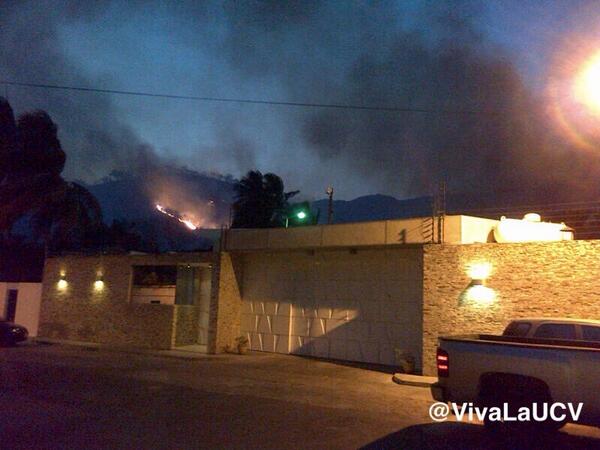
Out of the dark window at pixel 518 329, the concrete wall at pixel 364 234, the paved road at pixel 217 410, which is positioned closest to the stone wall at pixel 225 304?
the concrete wall at pixel 364 234

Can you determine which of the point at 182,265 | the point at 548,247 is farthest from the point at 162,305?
the point at 548,247

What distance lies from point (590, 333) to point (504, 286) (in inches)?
211

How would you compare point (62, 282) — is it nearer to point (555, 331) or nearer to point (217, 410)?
point (217, 410)

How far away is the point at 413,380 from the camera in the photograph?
49.6ft

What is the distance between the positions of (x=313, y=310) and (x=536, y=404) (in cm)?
1362

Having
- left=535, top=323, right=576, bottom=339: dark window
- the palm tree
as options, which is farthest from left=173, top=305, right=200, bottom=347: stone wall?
left=535, top=323, right=576, bottom=339: dark window

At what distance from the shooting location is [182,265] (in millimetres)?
23844

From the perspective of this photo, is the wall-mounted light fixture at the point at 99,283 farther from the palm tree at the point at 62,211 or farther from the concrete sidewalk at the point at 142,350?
the palm tree at the point at 62,211

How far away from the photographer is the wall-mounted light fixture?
84.7 ft

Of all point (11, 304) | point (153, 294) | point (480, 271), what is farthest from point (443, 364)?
point (11, 304)

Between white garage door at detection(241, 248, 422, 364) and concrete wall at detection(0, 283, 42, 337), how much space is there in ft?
37.7

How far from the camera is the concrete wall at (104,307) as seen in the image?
23625 mm

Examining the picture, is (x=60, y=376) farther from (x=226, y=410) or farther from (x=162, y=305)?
(x=162, y=305)

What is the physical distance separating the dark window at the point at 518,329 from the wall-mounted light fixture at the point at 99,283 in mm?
19385
